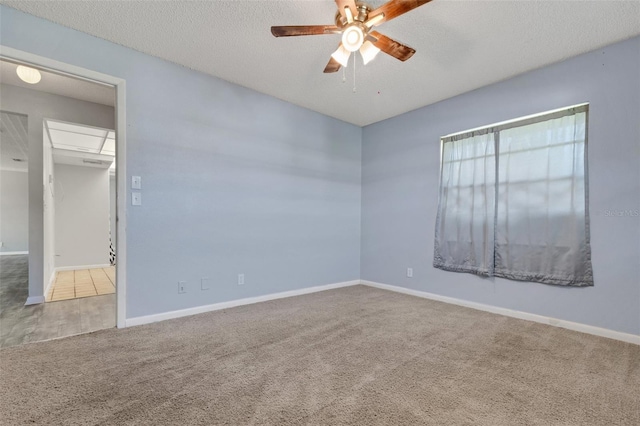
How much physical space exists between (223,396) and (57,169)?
6897 mm

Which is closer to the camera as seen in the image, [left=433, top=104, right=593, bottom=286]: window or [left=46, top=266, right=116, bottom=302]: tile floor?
[left=433, top=104, right=593, bottom=286]: window

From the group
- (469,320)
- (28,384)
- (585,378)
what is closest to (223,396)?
(28,384)

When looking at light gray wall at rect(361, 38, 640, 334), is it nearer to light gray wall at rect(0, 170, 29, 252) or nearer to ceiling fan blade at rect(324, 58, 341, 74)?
ceiling fan blade at rect(324, 58, 341, 74)

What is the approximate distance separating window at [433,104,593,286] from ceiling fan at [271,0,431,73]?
175cm


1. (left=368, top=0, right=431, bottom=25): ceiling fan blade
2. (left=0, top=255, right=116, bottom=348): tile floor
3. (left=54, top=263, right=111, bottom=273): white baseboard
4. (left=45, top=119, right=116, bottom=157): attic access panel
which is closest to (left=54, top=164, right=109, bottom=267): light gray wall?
(left=54, top=263, right=111, bottom=273): white baseboard

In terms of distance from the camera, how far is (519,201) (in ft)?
9.66

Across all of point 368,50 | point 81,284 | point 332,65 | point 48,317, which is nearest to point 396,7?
point 368,50

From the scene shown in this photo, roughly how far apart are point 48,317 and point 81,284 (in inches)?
75.8

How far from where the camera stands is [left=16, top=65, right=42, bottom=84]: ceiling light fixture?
277 centimetres

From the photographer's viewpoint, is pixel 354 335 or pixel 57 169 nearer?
pixel 354 335

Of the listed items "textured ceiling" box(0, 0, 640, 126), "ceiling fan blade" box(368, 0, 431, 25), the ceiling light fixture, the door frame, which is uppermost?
"textured ceiling" box(0, 0, 640, 126)

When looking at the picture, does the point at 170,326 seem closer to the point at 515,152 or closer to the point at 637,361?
the point at 637,361

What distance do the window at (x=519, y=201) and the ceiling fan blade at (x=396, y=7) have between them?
205 cm

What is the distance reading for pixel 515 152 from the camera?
9.81 feet
